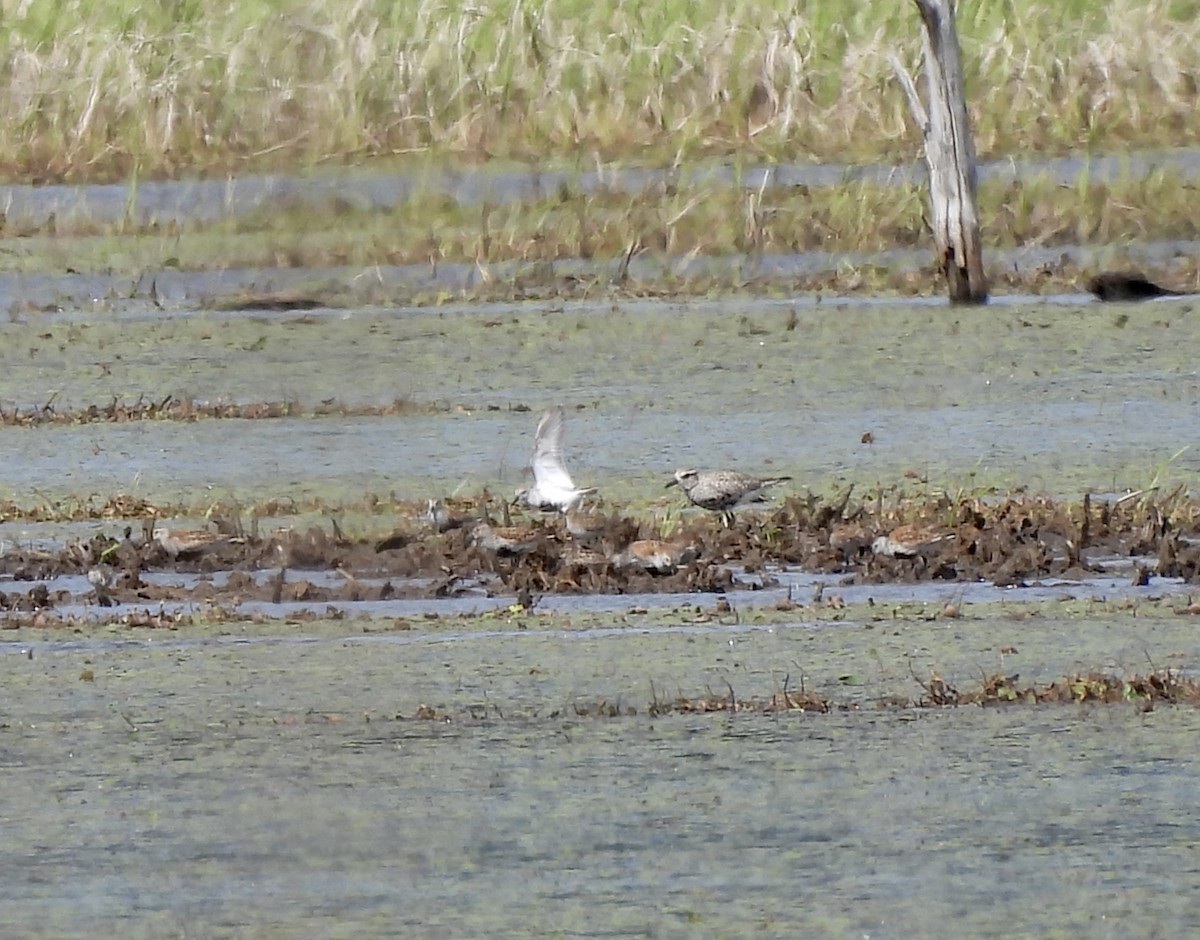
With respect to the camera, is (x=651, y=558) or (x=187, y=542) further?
(x=187, y=542)

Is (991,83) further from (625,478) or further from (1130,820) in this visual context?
(1130,820)

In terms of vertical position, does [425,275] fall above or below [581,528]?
above

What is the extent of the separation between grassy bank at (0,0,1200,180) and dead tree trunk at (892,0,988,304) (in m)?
2.84

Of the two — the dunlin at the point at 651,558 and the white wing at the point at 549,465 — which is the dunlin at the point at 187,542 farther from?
the dunlin at the point at 651,558

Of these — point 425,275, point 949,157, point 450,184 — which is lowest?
point 425,275

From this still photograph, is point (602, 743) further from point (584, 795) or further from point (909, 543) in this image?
point (909, 543)

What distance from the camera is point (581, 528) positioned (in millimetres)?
8375

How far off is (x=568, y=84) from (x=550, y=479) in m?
9.17

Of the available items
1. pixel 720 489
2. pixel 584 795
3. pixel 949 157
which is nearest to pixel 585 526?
pixel 720 489

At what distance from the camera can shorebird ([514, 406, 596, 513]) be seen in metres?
8.85

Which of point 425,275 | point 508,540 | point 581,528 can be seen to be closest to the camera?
point 508,540

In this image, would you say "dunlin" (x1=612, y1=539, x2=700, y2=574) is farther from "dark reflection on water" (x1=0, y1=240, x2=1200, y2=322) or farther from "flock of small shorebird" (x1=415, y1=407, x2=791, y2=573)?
Result: "dark reflection on water" (x1=0, y1=240, x2=1200, y2=322)

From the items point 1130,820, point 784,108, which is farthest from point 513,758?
point 784,108

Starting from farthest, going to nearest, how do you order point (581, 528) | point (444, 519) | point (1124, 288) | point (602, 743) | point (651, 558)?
point (1124, 288) < point (444, 519) < point (581, 528) < point (651, 558) < point (602, 743)
